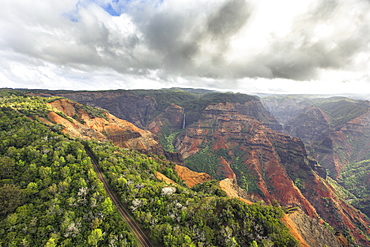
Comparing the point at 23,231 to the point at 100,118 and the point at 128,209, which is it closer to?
the point at 128,209

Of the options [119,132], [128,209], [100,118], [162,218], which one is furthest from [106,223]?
[100,118]

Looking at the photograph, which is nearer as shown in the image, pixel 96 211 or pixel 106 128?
pixel 96 211

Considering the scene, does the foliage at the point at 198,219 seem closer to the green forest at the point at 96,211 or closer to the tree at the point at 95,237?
the green forest at the point at 96,211

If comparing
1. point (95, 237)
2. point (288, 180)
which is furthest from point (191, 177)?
point (288, 180)

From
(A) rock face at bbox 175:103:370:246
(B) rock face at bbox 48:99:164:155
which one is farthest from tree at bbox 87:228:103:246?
(A) rock face at bbox 175:103:370:246

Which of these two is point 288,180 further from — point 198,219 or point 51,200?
point 51,200

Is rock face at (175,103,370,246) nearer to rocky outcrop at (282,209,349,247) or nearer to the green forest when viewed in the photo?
rocky outcrop at (282,209,349,247)

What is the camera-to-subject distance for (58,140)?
2522 inches

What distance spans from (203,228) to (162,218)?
1064 cm

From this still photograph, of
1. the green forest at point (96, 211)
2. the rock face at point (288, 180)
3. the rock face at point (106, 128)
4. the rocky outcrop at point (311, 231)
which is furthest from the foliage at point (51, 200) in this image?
the rock face at point (288, 180)

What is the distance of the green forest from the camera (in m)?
34.7

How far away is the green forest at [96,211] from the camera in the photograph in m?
34.7

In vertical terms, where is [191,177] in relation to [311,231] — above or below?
below

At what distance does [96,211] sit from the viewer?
133ft
